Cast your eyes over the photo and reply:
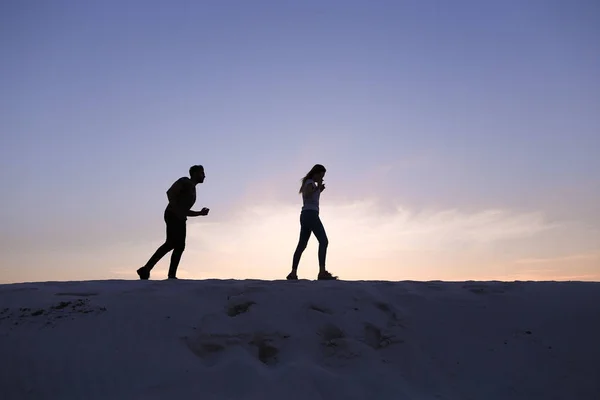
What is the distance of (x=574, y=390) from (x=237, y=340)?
275 centimetres

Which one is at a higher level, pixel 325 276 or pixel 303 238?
pixel 303 238

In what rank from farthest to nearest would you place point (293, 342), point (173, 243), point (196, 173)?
point (196, 173) < point (173, 243) < point (293, 342)

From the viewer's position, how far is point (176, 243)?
7102 millimetres

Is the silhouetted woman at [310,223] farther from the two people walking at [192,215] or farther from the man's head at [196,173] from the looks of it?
the man's head at [196,173]

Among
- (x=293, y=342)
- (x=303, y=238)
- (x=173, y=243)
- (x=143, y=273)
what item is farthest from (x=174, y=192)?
(x=293, y=342)

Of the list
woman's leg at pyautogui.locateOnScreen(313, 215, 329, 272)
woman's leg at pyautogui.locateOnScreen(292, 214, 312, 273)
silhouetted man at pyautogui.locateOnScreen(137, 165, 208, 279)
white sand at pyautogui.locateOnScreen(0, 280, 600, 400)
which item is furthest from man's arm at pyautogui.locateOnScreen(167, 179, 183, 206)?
woman's leg at pyautogui.locateOnScreen(313, 215, 329, 272)

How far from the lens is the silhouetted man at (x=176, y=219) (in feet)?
23.1

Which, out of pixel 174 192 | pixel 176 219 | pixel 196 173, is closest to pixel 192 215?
pixel 176 219

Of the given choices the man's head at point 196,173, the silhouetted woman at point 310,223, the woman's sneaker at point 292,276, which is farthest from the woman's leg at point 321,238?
the man's head at point 196,173

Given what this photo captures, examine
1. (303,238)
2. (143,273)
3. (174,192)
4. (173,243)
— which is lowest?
(143,273)

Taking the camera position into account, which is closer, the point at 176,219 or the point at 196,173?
the point at 176,219

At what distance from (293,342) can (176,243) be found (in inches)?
119

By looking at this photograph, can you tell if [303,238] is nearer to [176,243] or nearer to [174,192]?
[176,243]

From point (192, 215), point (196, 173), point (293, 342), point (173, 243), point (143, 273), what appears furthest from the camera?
point (196, 173)
